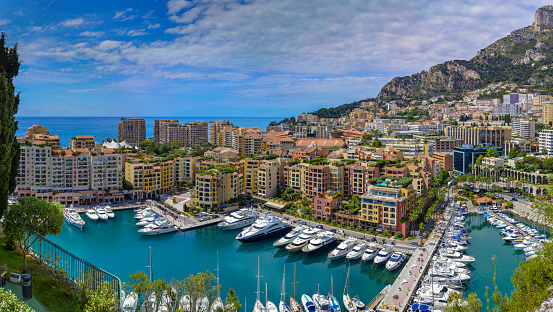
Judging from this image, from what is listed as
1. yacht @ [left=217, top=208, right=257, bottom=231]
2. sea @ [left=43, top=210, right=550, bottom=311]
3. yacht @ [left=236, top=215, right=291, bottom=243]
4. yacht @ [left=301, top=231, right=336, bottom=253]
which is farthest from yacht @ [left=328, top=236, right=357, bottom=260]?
yacht @ [left=217, top=208, right=257, bottom=231]

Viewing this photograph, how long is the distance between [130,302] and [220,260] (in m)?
7.00

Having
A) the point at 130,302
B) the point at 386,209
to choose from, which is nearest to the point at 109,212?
the point at 130,302

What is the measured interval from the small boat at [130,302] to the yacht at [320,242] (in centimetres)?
911

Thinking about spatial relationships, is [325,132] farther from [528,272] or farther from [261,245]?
[528,272]

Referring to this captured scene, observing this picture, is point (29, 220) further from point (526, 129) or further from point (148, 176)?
point (526, 129)

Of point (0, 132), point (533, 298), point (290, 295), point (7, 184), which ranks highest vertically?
point (0, 132)

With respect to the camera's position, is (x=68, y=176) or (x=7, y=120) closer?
(x=7, y=120)

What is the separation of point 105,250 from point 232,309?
12.5 meters

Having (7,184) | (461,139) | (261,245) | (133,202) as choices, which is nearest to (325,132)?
(461,139)

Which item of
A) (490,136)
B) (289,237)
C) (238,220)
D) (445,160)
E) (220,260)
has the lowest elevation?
(220,260)

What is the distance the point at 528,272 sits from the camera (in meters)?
6.92

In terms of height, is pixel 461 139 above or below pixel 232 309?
above

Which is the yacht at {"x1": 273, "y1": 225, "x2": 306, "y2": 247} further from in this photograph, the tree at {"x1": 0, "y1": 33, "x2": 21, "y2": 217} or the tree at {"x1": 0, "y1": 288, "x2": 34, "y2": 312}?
the tree at {"x1": 0, "y1": 288, "x2": 34, "y2": 312}

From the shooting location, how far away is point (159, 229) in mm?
22250
